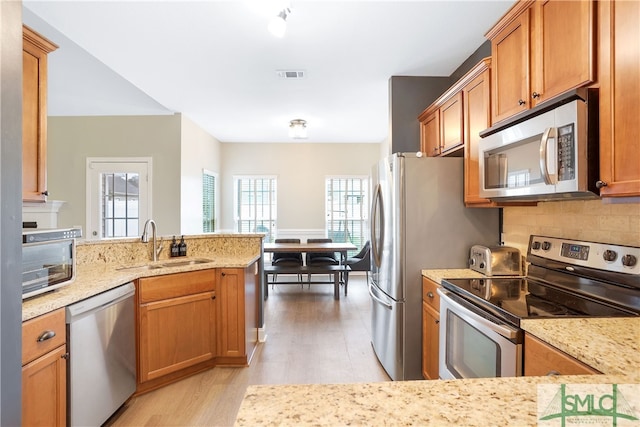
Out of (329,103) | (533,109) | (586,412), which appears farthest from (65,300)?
(329,103)

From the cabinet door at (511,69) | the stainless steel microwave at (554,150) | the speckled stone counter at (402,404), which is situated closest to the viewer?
the speckled stone counter at (402,404)

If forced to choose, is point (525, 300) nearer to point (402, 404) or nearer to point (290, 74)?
point (402, 404)

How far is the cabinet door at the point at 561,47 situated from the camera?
1.28 meters

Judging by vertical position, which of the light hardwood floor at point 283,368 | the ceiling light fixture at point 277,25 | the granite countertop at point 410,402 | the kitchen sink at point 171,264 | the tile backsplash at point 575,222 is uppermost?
the ceiling light fixture at point 277,25

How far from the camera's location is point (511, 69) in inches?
69.6

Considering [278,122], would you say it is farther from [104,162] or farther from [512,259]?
[512,259]

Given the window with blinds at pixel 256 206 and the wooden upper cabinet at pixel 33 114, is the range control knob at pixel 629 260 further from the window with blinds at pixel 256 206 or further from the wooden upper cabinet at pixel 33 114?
the window with blinds at pixel 256 206

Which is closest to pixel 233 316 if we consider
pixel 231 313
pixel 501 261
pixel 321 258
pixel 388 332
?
pixel 231 313

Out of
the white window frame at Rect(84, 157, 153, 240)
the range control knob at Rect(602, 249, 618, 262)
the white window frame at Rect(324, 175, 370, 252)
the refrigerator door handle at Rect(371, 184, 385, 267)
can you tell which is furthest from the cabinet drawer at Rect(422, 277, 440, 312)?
the white window frame at Rect(324, 175, 370, 252)

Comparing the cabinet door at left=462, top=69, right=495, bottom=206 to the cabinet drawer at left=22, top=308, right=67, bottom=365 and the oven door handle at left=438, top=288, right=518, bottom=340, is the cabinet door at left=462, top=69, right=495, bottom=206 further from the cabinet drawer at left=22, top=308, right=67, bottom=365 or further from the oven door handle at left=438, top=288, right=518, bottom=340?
the cabinet drawer at left=22, top=308, right=67, bottom=365

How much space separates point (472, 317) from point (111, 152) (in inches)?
194

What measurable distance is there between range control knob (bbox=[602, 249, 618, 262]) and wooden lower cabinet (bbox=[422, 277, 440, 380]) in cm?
85

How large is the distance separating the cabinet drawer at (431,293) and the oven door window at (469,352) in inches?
10.3

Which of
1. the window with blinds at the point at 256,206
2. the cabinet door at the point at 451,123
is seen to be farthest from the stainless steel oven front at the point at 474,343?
the window with blinds at the point at 256,206
